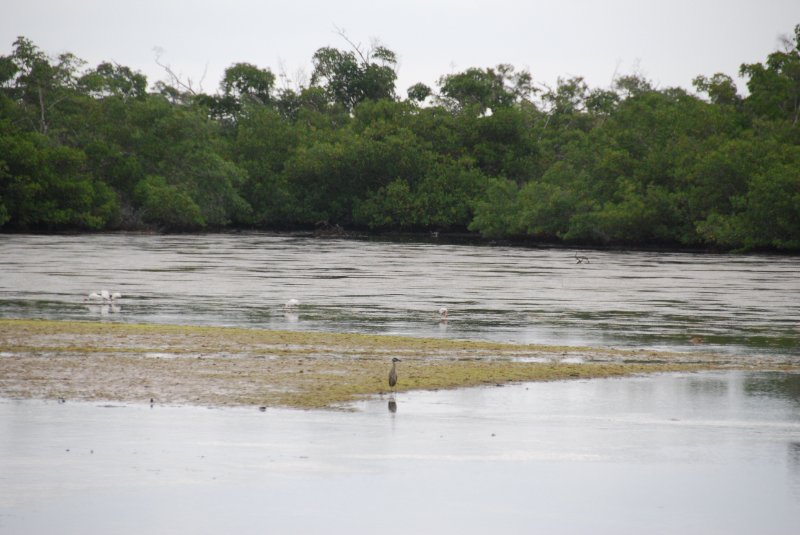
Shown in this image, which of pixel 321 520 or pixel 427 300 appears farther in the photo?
pixel 427 300

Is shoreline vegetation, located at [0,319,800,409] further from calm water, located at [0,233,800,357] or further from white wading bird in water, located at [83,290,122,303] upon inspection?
white wading bird in water, located at [83,290,122,303]

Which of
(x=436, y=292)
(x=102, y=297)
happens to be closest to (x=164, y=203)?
(x=436, y=292)

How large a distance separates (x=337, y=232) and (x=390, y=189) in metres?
7.80

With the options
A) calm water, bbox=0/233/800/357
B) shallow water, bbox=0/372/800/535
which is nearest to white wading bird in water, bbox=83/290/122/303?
calm water, bbox=0/233/800/357

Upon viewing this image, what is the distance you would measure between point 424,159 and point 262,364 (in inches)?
3294

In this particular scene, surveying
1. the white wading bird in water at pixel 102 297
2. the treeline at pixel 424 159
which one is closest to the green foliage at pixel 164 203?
the treeline at pixel 424 159

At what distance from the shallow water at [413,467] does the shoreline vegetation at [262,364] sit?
30.8 inches

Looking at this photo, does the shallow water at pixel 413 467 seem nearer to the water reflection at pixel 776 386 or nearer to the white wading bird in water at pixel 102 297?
the water reflection at pixel 776 386

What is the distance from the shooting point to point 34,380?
1543 centimetres

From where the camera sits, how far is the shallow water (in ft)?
31.1

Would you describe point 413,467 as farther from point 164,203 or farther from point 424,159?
point 424,159

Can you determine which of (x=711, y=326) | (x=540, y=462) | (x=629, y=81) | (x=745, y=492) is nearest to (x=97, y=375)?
(x=540, y=462)

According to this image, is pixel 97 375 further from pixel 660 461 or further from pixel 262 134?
pixel 262 134

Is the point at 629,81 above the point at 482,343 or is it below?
above
